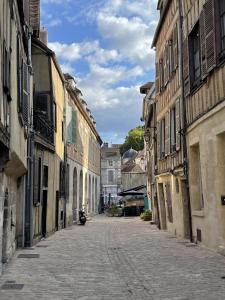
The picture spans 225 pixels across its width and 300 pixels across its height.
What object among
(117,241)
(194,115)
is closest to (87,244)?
(117,241)

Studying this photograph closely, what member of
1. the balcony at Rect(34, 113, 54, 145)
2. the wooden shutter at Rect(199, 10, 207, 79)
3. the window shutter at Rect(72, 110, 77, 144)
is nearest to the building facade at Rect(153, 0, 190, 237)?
the wooden shutter at Rect(199, 10, 207, 79)

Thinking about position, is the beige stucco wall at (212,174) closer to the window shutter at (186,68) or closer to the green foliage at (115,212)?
the window shutter at (186,68)

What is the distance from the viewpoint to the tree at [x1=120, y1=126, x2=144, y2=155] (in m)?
81.6

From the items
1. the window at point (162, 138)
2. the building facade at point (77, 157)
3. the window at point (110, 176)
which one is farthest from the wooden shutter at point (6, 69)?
the window at point (110, 176)

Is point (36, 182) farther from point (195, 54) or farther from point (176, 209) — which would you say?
point (195, 54)

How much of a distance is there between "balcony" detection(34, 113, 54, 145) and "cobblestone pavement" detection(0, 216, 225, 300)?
13.9 ft

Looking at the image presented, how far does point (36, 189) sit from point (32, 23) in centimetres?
665

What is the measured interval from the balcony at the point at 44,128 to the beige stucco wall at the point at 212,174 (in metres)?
5.68

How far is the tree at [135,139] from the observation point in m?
81.6

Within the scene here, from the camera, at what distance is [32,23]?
1827 cm

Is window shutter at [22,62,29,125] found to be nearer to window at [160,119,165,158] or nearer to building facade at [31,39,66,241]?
building facade at [31,39,66,241]

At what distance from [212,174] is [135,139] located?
7156 centimetres

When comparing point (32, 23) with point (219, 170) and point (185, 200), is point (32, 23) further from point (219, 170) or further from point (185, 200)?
point (219, 170)

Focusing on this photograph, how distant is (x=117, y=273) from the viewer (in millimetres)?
9633
